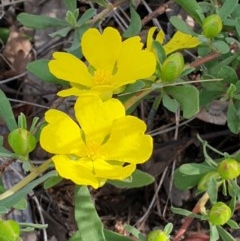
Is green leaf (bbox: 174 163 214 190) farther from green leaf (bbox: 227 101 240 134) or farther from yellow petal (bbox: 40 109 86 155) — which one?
yellow petal (bbox: 40 109 86 155)

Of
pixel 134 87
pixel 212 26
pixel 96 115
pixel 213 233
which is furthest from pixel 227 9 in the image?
pixel 213 233

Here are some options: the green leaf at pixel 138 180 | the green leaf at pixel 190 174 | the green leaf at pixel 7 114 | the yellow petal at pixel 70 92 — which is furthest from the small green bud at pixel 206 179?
the green leaf at pixel 7 114

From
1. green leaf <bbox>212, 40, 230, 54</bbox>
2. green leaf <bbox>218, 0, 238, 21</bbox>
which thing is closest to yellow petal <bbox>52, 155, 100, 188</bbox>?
green leaf <bbox>212, 40, 230, 54</bbox>

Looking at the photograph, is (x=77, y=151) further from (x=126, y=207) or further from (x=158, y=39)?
(x=126, y=207)

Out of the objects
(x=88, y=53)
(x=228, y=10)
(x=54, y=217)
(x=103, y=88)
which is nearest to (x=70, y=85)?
(x=88, y=53)

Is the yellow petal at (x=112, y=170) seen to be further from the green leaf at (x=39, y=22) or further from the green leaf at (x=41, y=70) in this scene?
the green leaf at (x=39, y=22)
